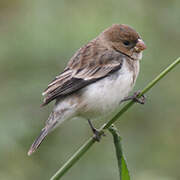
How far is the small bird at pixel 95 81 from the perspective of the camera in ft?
13.1

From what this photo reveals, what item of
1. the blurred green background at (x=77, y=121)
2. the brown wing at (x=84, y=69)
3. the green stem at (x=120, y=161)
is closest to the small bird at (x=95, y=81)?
the brown wing at (x=84, y=69)

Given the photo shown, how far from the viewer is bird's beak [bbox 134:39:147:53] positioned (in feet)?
14.1

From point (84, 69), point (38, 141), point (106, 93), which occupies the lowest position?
point (38, 141)

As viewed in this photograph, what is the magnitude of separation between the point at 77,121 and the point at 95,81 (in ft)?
2.62

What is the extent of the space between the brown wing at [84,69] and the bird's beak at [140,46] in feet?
0.49

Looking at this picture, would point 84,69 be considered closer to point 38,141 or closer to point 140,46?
point 140,46

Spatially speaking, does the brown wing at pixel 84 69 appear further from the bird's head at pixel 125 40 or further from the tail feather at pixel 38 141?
the tail feather at pixel 38 141

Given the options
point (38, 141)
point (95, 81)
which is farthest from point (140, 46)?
point (38, 141)

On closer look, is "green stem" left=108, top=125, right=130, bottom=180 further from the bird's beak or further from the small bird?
the bird's beak

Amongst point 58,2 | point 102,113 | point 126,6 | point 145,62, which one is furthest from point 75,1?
point 102,113

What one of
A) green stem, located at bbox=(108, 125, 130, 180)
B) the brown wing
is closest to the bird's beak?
the brown wing

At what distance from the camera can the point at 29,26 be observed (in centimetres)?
461

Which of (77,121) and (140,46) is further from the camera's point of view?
(77,121)

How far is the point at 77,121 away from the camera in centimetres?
485
